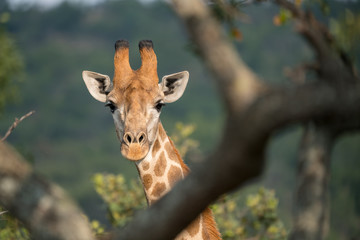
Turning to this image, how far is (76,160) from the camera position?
64.7 metres

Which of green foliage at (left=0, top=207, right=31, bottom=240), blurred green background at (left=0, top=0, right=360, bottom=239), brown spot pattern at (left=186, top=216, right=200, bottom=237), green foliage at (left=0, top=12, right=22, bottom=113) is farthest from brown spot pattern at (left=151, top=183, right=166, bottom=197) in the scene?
blurred green background at (left=0, top=0, right=360, bottom=239)

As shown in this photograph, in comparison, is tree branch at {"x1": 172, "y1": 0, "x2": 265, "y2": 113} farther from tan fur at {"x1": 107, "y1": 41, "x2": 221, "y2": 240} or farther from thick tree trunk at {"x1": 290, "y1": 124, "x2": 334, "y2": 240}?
tan fur at {"x1": 107, "y1": 41, "x2": 221, "y2": 240}

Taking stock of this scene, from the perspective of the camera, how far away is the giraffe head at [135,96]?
4.62 m

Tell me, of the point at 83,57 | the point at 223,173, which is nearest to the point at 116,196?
the point at 223,173

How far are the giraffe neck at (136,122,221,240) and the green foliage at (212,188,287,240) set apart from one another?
227 cm

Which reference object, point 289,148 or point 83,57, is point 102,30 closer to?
point 83,57

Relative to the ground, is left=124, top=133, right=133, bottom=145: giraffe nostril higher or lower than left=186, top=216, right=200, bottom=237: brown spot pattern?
higher

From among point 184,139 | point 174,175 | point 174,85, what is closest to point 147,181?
point 174,175

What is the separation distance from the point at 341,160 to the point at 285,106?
5285 centimetres

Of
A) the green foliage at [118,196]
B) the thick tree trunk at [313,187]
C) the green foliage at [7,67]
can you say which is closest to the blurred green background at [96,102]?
the green foliage at [7,67]

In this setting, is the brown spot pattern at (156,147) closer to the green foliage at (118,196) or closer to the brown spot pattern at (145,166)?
the brown spot pattern at (145,166)

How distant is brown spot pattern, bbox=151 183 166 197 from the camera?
15.8 ft

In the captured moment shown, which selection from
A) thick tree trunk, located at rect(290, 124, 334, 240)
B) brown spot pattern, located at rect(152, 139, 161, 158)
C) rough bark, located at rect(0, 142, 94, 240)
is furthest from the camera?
brown spot pattern, located at rect(152, 139, 161, 158)

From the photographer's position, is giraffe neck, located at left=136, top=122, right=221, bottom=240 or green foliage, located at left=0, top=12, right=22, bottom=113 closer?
giraffe neck, located at left=136, top=122, right=221, bottom=240
